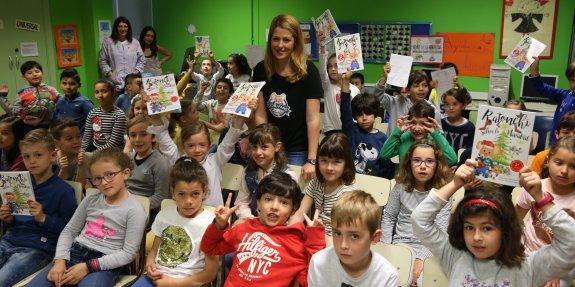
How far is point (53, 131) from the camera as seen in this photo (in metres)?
3.72

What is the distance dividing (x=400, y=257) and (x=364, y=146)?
59.0 inches

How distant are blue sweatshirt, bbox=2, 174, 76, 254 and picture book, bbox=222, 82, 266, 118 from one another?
1120 millimetres

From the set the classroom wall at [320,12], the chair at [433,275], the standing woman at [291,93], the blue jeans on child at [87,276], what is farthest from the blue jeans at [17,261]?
the classroom wall at [320,12]

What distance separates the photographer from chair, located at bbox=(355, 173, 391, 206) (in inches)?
117

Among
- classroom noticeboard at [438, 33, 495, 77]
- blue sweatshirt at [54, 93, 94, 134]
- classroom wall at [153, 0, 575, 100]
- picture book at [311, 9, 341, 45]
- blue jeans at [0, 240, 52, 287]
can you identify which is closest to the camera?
blue jeans at [0, 240, 52, 287]

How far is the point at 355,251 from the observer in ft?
6.35

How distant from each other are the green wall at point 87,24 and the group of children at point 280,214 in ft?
12.3

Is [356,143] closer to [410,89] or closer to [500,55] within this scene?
[410,89]

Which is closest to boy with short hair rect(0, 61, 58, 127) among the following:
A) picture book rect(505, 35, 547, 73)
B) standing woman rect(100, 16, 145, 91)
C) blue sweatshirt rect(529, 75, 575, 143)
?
standing woman rect(100, 16, 145, 91)

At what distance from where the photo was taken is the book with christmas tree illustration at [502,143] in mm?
2256

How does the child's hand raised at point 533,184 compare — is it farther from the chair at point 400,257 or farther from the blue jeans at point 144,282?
the blue jeans at point 144,282

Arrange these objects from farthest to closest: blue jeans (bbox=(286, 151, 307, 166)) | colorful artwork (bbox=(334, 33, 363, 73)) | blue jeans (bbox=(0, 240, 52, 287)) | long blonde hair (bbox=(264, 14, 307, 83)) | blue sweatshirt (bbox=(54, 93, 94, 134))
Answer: blue sweatshirt (bbox=(54, 93, 94, 134)) → colorful artwork (bbox=(334, 33, 363, 73)) → blue jeans (bbox=(286, 151, 307, 166)) → long blonde hair (bbox=(264, 14, 307, 83)) → blue jeans (bbox=(0, 240, 52, 287))

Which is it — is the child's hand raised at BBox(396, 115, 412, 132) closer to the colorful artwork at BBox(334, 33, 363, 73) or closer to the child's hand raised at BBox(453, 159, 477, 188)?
the colorful artwork at BBox(334, 33, 363, 73)

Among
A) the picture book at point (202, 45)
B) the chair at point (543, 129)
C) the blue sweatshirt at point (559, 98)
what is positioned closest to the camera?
the blue sweatshirt at point (559, 98)
